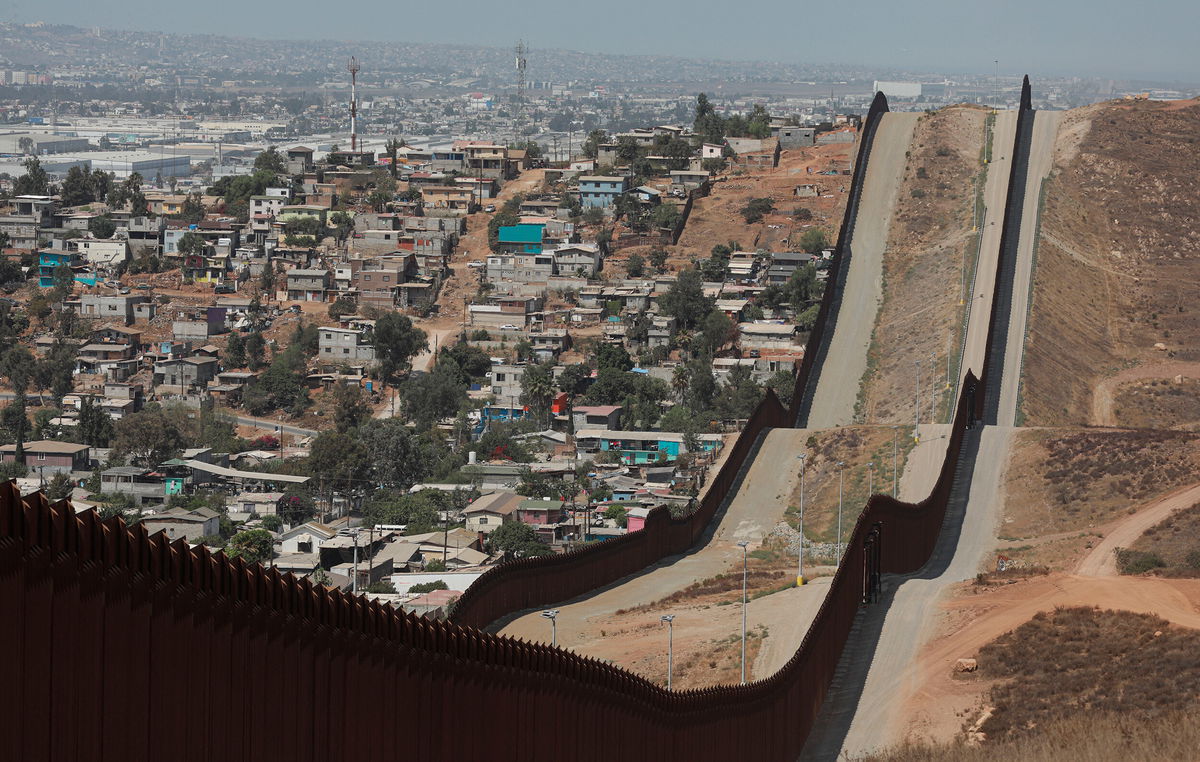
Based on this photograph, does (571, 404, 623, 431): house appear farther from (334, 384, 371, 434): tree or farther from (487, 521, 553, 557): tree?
(487, 521, 553, 557): tree

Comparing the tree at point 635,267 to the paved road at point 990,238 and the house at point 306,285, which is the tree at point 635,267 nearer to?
the house at point 306,285

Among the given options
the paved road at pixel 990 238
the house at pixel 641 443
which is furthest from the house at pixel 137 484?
the paved road at pixel 990 238

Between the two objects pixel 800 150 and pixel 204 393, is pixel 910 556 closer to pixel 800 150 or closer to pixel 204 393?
pixel 204 393

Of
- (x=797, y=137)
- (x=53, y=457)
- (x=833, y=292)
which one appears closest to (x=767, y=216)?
(x=797, y=137)

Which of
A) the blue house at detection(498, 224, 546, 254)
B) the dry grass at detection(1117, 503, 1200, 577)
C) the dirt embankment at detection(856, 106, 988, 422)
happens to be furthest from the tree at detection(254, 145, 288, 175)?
the dry grass at detection(1117, 503, 1200, 577)

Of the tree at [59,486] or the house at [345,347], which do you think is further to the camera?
the house at [345,347]

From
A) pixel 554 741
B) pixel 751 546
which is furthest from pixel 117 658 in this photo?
pixel 751 546
